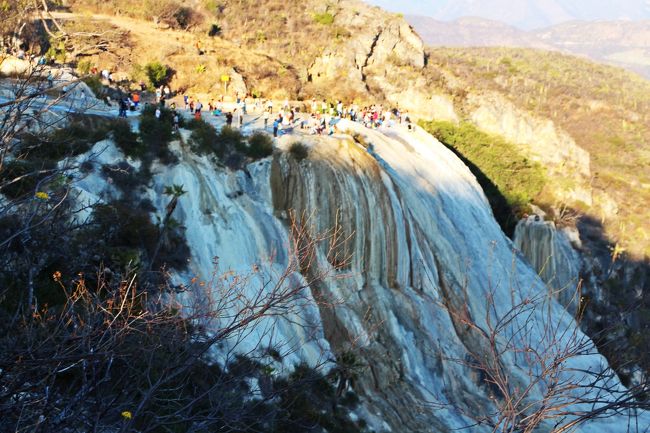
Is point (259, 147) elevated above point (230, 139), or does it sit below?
below

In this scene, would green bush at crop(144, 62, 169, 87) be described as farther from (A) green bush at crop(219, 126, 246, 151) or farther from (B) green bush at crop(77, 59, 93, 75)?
(A) green bush at crop(219, 126, 246, 151)

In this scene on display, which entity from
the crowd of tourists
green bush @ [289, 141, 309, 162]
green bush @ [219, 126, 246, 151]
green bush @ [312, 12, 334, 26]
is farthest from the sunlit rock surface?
green bush @ [312, 12, 334, 26]

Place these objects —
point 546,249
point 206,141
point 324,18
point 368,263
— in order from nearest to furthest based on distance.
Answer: point 206,141 < point 368,263 < point 546,249 < point 324,18

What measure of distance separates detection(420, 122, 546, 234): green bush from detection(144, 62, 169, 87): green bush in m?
20.3

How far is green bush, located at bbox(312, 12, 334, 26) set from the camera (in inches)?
1865

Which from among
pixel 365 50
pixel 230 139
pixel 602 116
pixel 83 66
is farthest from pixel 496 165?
pixel 602 116

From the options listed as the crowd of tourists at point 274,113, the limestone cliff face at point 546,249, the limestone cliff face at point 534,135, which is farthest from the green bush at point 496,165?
the crowd of tourists at point 274,113

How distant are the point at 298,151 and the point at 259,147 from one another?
5.15ft

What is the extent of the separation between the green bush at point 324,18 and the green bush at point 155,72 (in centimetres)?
2085

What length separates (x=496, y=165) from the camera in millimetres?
40281

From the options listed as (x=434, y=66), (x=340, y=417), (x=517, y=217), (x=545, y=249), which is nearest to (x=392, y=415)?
(x=340, y=417)

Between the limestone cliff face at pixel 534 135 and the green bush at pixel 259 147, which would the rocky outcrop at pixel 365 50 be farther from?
the green bush at pixel 259 147

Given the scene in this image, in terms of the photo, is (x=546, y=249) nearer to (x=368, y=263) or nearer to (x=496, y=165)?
(x=496, y=165)

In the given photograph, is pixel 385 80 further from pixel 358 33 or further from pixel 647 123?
pixel 647 123
